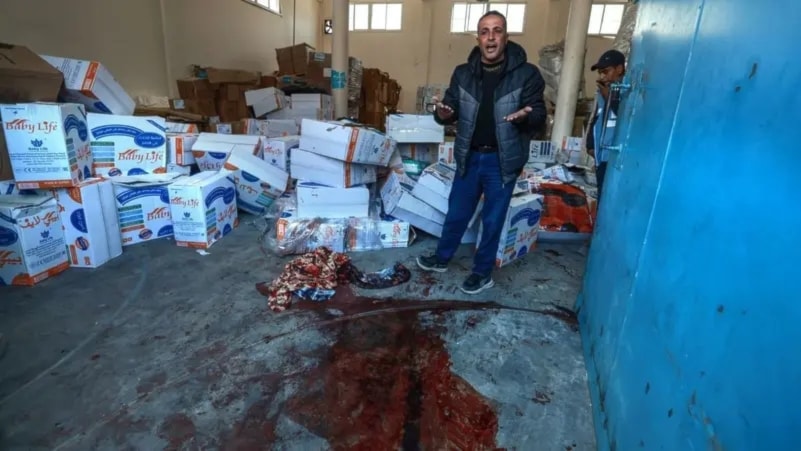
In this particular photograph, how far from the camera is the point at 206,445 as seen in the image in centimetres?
116

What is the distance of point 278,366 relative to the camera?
1492 mm

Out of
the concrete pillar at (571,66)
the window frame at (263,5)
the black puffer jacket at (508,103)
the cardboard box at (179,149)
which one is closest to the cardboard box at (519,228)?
the black puffer jacket at (508,103)

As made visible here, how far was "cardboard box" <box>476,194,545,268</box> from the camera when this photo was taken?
7.81 ft

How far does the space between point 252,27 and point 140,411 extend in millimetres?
7057

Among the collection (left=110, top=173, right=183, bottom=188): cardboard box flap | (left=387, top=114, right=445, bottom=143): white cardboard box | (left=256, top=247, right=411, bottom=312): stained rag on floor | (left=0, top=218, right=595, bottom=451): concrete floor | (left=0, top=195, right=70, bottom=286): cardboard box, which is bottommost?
(left=0, top=218, right=595, bottom=451): concrete floor

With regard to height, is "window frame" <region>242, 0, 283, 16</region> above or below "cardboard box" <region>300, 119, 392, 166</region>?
above

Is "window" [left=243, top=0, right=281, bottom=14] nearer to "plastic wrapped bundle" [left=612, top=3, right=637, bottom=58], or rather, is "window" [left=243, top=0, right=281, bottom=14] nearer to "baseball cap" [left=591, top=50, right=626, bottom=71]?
"plastic wrapped bundle" [left=612, top=3, right=637, bottom=58]

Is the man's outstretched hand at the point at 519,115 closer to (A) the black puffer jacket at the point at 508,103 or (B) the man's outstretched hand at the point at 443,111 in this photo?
(A) the black puffer jacket at the point at 508,103

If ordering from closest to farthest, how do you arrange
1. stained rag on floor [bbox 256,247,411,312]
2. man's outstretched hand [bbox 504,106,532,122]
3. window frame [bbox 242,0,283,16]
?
man's outstretched hand [bbox 504,106,532,122] < stained rag on floor [bbox 256,247,411,312] < window frame [bbox 242,0,283,16]

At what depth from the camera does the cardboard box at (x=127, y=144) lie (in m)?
2.44

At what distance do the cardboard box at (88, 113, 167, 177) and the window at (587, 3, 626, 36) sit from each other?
8.67 meters

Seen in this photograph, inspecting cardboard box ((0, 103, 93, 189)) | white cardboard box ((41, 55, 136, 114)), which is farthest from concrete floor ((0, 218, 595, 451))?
white cardboard box ((41, 55, 136, 114))

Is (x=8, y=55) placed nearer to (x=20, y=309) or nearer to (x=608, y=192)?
(x=20, y=309)

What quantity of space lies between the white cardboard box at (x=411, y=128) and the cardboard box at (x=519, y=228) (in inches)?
43.9
